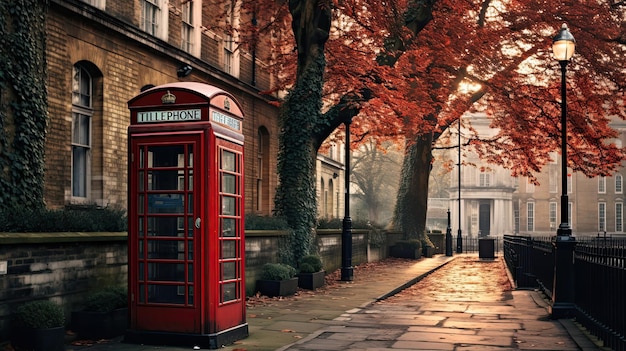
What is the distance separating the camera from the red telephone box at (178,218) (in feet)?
29.7

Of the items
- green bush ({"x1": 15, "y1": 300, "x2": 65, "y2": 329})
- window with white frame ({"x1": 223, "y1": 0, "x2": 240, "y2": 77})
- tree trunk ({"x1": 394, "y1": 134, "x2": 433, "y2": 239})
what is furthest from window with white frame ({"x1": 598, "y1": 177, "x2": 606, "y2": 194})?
green bush ({"x1": 15, "y1": 300, "x2": 65, "y2": 329})

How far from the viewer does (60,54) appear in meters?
14.8

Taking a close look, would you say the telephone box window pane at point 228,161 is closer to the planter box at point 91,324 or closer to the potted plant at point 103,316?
the potted plant at point 103,316

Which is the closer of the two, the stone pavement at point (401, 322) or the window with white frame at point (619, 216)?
the stone pavement at point (401, 322)

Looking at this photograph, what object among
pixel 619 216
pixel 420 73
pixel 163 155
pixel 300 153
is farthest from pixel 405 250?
pixel 619 216

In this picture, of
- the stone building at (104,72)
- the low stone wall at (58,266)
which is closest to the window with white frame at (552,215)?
the stone building at (104,72)

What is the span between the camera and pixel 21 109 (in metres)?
11.3

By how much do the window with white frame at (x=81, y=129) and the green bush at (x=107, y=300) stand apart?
20.4ft

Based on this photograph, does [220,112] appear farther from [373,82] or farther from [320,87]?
[373,82]

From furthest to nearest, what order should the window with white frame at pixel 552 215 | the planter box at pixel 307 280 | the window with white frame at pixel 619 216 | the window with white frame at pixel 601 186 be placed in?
the window with white frame at pixel 552 215, the window with white frame at pixel 601 186, the window with white frame at pixel 619 216, the planter box at pixel 307 280

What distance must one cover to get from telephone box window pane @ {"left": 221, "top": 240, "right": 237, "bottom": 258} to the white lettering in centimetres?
156

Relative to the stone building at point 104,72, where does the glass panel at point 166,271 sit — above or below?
below

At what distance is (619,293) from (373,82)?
1346 centimetres

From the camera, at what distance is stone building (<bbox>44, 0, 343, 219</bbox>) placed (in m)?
14.7
